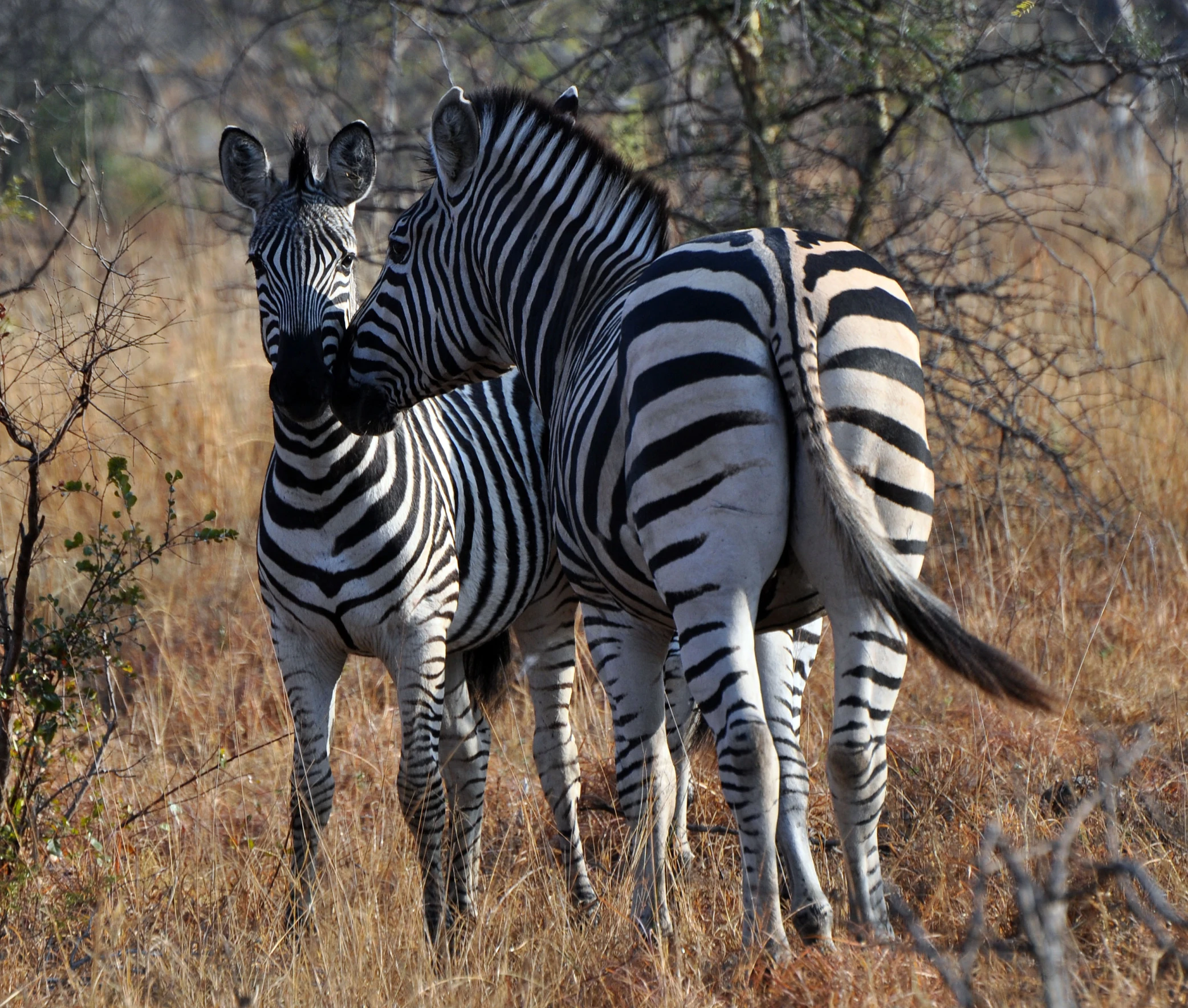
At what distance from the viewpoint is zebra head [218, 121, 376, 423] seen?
3.53 meters

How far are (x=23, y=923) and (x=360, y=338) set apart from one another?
6.28 feet

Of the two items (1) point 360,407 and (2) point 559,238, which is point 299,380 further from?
(2) point 559,238

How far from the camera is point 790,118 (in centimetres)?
616

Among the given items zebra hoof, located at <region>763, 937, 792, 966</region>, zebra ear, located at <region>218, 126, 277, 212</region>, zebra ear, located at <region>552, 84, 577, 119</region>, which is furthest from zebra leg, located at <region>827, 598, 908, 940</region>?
zebra ear, located at <region>218, 126, 277, 212</region>

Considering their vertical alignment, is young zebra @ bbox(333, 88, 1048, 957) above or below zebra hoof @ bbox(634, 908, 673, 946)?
above

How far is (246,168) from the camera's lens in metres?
3.88

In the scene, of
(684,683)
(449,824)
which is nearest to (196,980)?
(449,824)

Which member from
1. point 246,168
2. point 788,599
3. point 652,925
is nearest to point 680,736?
point 652,925

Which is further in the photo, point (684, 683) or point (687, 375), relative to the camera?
point (684, 683)

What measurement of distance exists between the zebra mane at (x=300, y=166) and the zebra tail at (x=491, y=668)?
1845 mm

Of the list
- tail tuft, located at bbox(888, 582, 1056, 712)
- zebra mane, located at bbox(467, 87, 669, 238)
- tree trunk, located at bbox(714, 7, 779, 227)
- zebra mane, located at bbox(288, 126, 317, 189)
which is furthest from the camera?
tree trunk, located at bbox(714, 7, 779, 227)

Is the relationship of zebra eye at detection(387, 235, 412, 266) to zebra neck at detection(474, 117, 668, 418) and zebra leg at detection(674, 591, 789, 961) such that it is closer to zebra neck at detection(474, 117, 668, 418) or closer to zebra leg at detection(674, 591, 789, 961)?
zebra neck at detection(474, 117, 668, 418)

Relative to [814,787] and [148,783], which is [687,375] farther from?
[148,783]

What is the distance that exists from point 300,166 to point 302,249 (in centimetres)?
34
